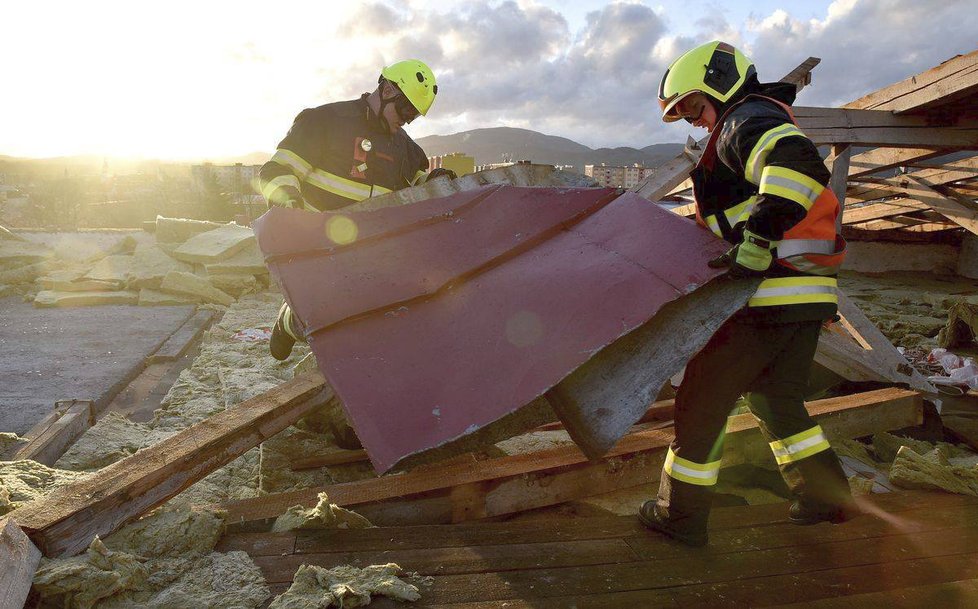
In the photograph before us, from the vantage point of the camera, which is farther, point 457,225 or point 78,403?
point 78,403

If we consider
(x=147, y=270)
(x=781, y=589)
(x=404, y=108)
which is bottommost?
(x=781, y=589)

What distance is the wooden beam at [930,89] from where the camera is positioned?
15.0ft

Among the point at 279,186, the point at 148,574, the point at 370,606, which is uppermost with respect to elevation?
the point at 279,186

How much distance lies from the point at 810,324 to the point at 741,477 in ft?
4.35

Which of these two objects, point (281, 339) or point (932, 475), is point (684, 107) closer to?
point (932, 475)

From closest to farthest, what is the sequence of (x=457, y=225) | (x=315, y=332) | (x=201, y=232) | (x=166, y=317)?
(x=315, y=332) < (x=457, y=225) < (x=166, y=317) < (x=201, y=232)

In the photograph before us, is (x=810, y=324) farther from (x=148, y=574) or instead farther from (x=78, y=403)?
(x=78, y=403)

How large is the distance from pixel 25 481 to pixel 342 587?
1.61 meters

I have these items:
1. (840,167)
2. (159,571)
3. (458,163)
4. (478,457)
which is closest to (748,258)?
(478,457)

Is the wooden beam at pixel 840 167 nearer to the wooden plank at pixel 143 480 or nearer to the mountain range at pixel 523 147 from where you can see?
the wooden plank at pixel 143 480

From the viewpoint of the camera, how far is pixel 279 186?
10.7 ft

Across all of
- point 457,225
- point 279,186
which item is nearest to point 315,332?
point 457,225

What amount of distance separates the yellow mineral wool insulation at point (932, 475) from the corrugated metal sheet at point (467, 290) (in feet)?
5.95

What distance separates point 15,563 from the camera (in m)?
1.57
